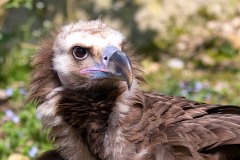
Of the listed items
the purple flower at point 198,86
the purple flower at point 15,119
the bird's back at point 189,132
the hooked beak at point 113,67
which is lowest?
the purple flower at point 15,119

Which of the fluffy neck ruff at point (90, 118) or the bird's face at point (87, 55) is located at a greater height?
the bird's face at point (87, 55)

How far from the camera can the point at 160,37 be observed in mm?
7586

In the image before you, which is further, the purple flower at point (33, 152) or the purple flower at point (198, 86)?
the purple flower at point (198, 86)

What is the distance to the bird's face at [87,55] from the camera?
135 inches

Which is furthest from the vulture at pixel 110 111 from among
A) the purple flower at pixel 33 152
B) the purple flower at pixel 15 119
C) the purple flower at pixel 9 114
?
the purple flower at pixel 9 114

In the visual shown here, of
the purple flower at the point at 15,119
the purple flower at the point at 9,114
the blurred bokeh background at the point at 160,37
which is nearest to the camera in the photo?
the purple flower at the point at 15,119

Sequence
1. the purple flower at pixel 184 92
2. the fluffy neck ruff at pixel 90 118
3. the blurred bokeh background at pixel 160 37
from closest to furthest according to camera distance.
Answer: the fluffy neck ruff at pixel 90 118 < the purple flower at pixel 184 92 < the blurred bokeh background at pixel 160 37

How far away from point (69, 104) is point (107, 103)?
19 cm

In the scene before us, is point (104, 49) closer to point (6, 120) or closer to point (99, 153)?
point (99, 153)

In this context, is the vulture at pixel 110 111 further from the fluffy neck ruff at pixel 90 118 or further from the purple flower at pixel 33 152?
the purple flower at pixel 33 152

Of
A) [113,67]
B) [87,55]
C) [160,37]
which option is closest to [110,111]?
[113,67]

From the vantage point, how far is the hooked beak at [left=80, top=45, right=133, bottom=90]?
3213 millimetres

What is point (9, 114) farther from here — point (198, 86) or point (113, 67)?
point (113, 67)

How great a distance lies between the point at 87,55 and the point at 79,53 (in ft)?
0.15
